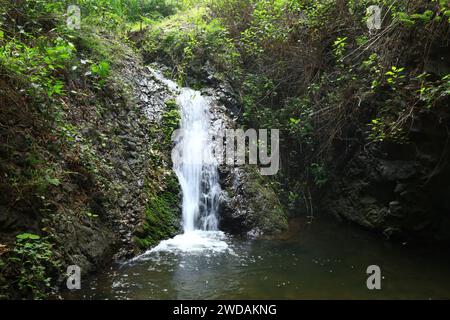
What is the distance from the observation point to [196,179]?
28.5ft

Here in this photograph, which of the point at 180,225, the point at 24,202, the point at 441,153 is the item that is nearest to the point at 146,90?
the point at 180,225

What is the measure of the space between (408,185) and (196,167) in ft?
14.9

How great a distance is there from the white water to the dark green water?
45 cm

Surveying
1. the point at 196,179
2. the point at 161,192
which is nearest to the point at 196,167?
the point at 196,179

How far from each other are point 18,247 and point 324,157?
7.43 meters

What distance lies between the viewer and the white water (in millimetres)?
7344

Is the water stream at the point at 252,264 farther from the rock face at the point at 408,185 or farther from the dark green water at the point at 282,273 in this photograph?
the rock face at the point at 408,185

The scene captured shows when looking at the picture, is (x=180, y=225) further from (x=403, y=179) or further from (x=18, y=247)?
(x=403, y=179)

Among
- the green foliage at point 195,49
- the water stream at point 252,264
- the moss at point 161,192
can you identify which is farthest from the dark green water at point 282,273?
the green foliage at point 195,49

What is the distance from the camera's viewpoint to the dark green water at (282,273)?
17.1 feet

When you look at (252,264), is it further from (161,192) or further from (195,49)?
(195,49)

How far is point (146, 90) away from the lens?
9352mm

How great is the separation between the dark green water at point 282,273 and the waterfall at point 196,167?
0.91 meters

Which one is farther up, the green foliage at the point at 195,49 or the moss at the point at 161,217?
the green foliage at the point at 195,49
